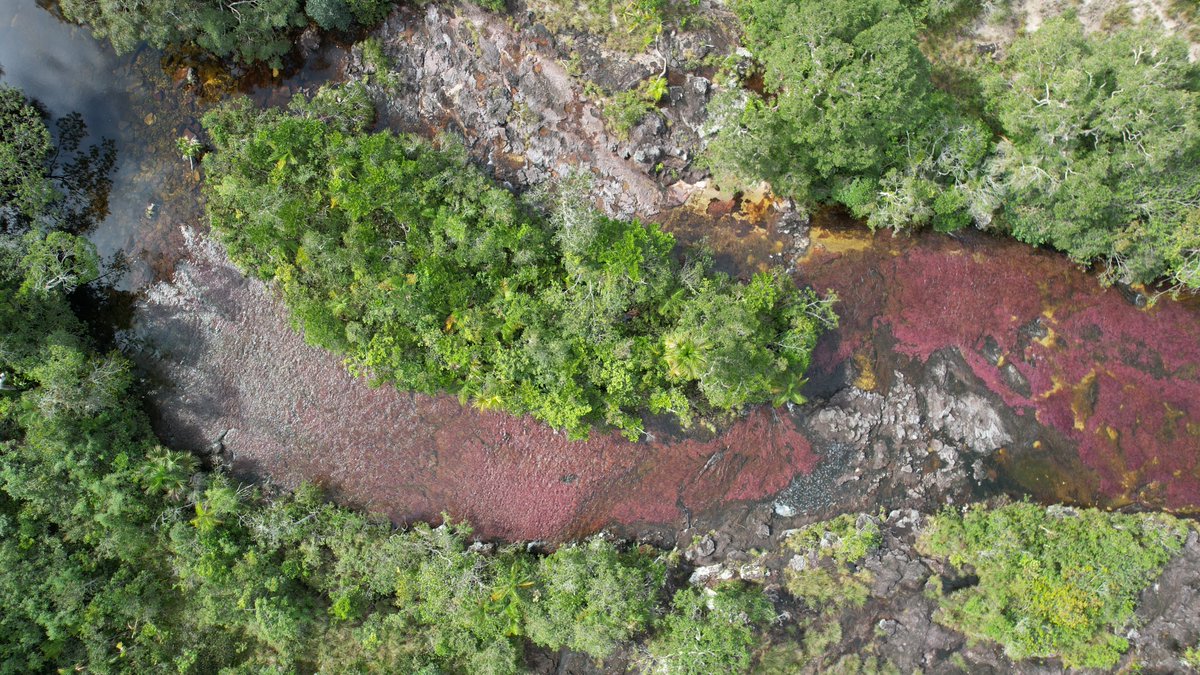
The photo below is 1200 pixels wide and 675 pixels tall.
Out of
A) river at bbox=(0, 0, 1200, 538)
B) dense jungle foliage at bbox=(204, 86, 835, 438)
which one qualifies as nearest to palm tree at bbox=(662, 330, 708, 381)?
dense jungle foliage at bbox=(204, 86, 835, 438)

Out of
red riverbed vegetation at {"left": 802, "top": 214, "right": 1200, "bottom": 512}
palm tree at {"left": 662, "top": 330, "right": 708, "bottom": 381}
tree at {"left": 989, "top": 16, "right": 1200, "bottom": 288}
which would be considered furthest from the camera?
red riverbed vegetation at {"left": 802, "top": 214, "right": 1200, "bottom": 512}

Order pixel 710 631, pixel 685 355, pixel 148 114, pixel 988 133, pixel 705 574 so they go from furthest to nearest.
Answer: pixel 148 114
pixel 705 574
pixel 710 631
pixel 988 133
pixel 685 355

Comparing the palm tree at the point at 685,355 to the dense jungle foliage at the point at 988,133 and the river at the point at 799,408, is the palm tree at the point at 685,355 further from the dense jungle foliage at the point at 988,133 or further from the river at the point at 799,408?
the dense jungle foliage at the point at 988,133

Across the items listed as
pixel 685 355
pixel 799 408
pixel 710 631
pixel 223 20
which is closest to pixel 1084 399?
pixel 799 408

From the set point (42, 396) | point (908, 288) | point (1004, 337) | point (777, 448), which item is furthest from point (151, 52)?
point (1004, 337)

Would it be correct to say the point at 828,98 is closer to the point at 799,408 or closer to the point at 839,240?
the point at 839,240

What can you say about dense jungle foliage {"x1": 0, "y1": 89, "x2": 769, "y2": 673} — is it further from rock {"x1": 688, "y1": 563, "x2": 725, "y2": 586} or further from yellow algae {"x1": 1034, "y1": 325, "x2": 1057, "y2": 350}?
yellow algae {"x1": 1034, "y1": 325, "x2": 1057, "y2": 350}

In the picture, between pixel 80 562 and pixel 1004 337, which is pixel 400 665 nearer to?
pixel 80 562
